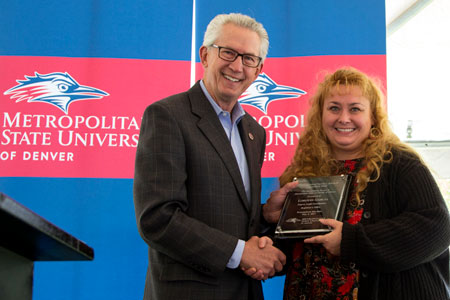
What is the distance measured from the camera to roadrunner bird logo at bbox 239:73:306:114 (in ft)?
11.3

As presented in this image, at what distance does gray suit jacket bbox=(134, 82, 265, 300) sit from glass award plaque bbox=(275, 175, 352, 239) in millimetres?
162

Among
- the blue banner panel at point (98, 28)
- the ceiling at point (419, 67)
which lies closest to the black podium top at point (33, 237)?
the blue banner panel at point (98, 28)

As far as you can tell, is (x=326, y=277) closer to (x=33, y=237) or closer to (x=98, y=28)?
(x=33, y=237)

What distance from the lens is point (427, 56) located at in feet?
17.1

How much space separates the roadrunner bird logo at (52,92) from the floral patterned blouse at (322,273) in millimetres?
2116

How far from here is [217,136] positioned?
2.06m

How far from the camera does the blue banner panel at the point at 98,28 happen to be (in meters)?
3.50

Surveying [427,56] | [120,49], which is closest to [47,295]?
A: [120,49]

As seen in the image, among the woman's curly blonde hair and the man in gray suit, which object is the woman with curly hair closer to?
the woman's curly blonde hair

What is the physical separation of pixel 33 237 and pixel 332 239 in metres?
1.39

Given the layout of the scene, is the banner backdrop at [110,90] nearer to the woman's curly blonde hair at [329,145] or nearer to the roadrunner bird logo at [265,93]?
the roadrunner bird logo at [265,93]

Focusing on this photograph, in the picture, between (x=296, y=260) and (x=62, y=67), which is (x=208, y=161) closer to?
(x=296, y=260)

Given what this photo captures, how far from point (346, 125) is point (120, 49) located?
209 cm

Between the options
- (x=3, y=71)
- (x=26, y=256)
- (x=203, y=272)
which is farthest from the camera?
(x=3, y=71)
